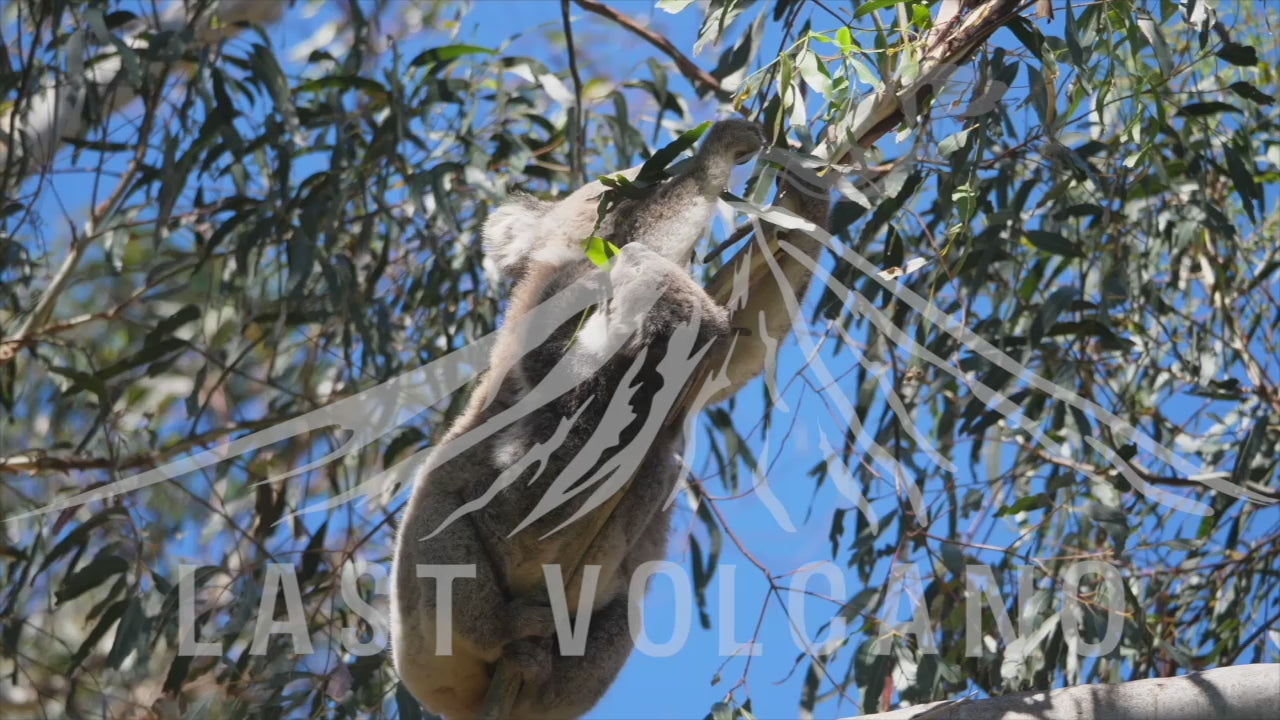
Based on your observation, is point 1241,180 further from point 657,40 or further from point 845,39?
point 657,40

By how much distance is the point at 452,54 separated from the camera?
13.8 ft

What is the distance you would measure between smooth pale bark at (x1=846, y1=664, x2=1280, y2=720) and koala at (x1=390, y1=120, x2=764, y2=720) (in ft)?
2.51

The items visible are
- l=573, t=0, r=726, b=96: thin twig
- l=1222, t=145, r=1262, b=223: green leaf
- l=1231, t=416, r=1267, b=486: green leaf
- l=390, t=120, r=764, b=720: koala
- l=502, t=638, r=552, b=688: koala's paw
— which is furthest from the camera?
l=573, t=0, r=726, b=96: thin twig

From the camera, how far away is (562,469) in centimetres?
270

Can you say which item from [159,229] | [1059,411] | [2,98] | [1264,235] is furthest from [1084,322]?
[2,98]

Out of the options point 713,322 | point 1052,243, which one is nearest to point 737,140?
point 713,322

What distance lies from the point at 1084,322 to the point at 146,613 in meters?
2.80

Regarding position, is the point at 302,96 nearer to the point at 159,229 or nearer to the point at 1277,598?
the point at 159,229

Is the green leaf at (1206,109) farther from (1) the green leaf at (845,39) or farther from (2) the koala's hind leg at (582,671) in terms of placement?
(2) the koala's hind leg at (582,671)

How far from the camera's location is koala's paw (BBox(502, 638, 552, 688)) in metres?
2.71

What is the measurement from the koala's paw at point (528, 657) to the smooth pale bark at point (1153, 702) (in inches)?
30.3

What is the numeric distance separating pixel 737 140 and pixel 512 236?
693 millimetres

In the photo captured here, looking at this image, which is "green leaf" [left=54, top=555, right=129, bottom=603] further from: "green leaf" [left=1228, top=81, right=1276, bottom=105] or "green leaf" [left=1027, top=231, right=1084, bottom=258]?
"green leaf" [left=1228, top=81, right=1276, bottom=105]

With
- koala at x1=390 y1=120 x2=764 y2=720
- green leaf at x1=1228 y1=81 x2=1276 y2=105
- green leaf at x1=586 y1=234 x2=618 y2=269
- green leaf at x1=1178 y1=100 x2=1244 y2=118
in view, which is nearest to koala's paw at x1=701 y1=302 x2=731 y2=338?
koala at x1=390 y1=120 x2=764 y2=720
